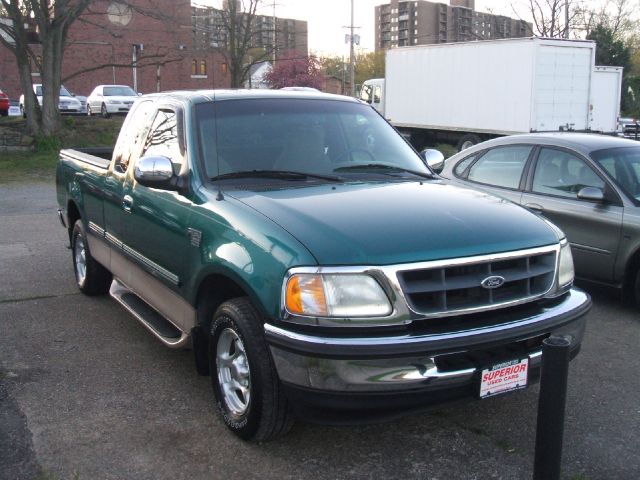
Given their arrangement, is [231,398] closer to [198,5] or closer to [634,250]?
[634,250]

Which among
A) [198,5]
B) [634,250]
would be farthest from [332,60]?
[634,250]

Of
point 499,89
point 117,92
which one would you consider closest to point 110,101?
point 117,92

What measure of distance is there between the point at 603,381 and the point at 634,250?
1786mm

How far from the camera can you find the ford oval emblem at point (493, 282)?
11.2 ft

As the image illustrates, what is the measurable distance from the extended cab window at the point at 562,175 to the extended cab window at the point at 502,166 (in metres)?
0.20

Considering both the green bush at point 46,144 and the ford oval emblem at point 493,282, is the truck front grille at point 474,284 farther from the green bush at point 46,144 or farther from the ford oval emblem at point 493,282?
the green bush at point 46,144

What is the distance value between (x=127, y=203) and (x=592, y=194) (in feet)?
12.9

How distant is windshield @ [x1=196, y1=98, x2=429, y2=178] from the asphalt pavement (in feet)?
4.99

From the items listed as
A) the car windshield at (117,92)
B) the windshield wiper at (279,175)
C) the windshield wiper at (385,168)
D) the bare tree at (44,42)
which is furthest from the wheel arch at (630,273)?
the car windshield at (117,92)

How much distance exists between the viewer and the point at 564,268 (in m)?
3.91

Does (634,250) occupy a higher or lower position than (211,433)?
higher

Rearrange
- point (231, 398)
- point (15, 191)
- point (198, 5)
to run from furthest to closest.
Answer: point (198, 5) < point (15, 191) < point (231, 398)

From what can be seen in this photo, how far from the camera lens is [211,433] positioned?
3.96 meters

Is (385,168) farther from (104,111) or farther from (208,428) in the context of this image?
(104,111)
